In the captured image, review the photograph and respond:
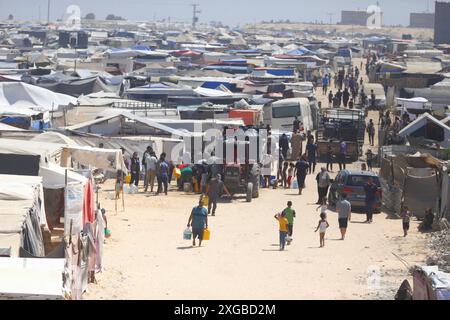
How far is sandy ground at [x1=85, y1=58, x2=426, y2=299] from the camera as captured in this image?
42.2 feet

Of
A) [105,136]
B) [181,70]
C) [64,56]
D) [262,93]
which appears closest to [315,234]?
[105,136]

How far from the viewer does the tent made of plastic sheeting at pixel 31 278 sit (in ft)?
29.4

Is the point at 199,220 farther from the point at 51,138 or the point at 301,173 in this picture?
the point at 301,173

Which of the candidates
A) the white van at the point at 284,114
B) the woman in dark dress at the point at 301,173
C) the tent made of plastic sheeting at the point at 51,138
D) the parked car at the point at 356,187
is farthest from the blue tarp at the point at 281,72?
the tent made of plastic sheeting at the point at 51,138

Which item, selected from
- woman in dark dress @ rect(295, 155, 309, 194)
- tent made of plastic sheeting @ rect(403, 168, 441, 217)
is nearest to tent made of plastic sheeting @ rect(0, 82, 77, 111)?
woman in dark dress @ rect(295, 155, 309, 194)

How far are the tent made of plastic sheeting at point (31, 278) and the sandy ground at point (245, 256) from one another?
8.26 ft

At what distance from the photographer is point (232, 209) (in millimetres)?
19922

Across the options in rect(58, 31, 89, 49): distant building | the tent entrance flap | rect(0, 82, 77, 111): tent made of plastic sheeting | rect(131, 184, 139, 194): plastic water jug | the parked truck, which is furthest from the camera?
rect(58, 31, 89, 49): distant building

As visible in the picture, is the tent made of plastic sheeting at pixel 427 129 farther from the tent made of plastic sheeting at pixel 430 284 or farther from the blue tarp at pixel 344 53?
the blue tarp at pixel 344 53

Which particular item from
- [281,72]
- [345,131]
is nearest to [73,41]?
[281,72]

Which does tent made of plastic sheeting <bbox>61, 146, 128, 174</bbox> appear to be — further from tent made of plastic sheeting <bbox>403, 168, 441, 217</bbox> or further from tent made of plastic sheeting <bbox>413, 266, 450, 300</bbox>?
tent made of plastic sheeting <bbox>413, 266, 450, 300</bbox>

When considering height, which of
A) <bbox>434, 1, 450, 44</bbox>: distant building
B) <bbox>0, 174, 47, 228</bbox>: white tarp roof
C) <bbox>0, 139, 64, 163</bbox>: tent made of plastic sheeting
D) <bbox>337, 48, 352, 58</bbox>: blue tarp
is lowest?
<bbox>0, 174, 47, 228</bbox>: white tarp roof

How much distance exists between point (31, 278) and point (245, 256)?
20.7 ft

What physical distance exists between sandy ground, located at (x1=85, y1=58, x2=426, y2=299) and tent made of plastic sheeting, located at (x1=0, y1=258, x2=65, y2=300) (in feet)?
8.26
